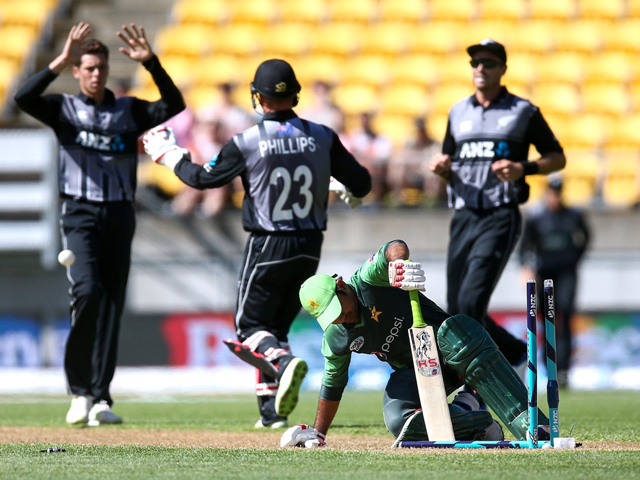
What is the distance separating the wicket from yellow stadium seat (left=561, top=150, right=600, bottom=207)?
8446mm

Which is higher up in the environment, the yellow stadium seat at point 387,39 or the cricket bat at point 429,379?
the yellow stadium seat at point 387,39

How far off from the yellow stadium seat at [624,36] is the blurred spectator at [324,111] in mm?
4697

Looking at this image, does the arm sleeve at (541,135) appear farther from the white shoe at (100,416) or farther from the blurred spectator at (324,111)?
the blurred spectator at (324,111)

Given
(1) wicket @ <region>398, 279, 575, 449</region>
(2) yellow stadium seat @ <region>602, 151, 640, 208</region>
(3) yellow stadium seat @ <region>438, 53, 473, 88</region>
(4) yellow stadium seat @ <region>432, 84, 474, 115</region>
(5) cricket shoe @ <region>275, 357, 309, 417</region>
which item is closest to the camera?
(1) wicket @ <region>398, 279, 575, 449</region>

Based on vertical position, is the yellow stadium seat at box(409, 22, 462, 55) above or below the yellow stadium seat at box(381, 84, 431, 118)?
above

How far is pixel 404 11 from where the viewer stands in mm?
17031

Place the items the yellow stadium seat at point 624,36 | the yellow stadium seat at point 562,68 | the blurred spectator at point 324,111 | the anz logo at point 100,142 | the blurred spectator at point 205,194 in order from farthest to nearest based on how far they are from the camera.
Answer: the yellow stadium seat at point 624,36, the yellow stadium seat at point 562,68, the blurred spectator at point 324,111, the blurred spectator at point 205,194, the anz logo at point 100,142

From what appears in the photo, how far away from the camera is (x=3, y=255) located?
46.0 feet

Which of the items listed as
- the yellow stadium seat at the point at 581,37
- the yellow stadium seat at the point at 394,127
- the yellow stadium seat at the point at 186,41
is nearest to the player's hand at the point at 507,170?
the yellow stadium seat at the point at 394,127

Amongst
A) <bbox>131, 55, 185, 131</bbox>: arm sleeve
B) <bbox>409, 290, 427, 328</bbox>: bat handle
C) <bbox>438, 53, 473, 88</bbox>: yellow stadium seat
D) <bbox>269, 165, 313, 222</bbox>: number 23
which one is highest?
<bbox>438, 53, 473, 88</bbox>: yellow stadium seat

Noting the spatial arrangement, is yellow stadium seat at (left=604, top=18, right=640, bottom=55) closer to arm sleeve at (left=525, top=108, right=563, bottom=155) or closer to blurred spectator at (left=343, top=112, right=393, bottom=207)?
blurred spectator at (left=343, top=112, right=393, bottom=207)

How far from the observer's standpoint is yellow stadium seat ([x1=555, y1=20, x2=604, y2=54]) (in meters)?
16.2

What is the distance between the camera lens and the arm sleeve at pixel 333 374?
5.45 m

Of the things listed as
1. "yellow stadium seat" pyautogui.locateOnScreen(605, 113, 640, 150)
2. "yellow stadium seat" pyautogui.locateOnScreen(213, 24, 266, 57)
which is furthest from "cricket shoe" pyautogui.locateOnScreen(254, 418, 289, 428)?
"yellow stadium seat" pyautogui.locateOnScreen(213, 24, 266, 57)
